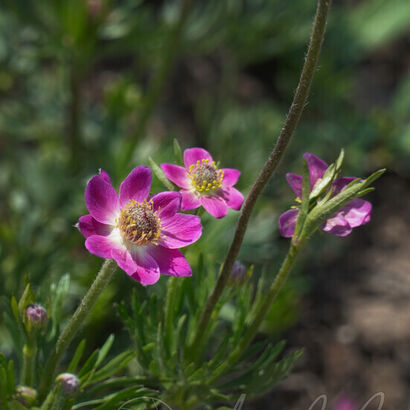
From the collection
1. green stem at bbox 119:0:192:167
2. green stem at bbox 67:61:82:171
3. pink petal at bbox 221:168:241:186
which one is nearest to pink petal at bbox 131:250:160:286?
pink petal at bbox 221:168:241:186

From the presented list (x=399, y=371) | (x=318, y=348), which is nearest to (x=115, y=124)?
(x=318, y=348)

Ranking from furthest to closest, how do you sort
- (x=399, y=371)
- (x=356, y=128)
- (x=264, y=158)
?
1. (x=356, y=128)
2. (x=264, y=158)
3. (x=399, y=371)

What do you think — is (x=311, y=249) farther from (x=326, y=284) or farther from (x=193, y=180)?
(x=193, y=180)

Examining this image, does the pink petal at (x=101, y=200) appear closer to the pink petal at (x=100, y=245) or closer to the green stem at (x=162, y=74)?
the pink petal at (x=100, y=245)

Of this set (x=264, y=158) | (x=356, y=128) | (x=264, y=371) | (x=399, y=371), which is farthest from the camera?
(x=356, y=128)

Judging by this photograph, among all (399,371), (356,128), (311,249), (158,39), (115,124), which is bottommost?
(399,371)

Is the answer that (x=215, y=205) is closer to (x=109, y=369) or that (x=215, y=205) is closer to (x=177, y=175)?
(x=177, y=175)

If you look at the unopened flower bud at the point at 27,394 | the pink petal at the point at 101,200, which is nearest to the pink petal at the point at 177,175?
the pink petal at the point at 101,200

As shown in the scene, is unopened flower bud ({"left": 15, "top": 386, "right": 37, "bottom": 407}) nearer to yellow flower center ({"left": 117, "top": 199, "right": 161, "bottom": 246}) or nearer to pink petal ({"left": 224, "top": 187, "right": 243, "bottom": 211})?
yellow flower center ({"left": 117, "top": 199, "right": 161, "bottom": 246})
